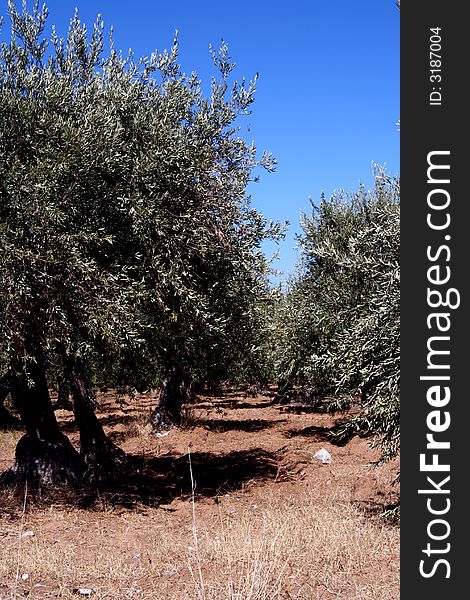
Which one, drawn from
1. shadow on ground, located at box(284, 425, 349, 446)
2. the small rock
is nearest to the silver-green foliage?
the small rock

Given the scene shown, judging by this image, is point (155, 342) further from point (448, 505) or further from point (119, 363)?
point (448, 505)

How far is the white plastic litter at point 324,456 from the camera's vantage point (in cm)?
1611

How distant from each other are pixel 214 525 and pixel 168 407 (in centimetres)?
1086

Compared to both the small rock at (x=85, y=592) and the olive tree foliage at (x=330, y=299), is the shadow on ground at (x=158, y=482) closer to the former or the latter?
the olive tree foliage at (x=330, y=299)

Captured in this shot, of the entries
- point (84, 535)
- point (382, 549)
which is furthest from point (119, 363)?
point (382, 549)

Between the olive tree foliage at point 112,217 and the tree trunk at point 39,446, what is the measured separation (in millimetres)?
39

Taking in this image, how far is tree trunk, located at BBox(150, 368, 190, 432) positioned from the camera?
834 inches

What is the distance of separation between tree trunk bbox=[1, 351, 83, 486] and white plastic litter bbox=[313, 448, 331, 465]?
589cm

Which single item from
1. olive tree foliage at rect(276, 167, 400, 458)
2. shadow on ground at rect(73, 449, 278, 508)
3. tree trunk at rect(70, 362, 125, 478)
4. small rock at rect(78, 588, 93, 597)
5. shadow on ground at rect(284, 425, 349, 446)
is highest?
olive tree foliage at rect(276, 167, 400, 458)

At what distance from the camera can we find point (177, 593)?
6.21 metres

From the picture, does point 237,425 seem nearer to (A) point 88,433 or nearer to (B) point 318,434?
(B) point 318,434

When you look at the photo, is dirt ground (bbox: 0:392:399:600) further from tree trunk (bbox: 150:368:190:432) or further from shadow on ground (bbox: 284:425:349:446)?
tree trunk (bbox: 150:368:190:432)

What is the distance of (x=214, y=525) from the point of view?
34.8 ft

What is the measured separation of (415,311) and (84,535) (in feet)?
23.7
